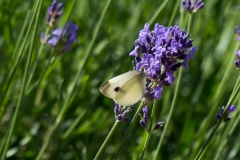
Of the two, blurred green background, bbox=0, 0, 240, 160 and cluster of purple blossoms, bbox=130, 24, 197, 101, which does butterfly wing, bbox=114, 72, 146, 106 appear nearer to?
cluster of purple blossoms, bbox=130, 24, 197, 101

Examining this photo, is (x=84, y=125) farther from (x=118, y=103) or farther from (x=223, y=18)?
(x=223, y=18)

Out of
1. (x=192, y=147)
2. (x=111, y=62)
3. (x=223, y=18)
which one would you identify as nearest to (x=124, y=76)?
(x=192, y=147)

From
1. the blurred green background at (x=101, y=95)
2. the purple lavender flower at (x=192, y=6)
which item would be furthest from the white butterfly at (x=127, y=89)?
the blurred green background at (x=101, y=95)

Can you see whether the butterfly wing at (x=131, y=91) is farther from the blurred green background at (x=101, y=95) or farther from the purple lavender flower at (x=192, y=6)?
the blurred green background at (x=101, y=95)

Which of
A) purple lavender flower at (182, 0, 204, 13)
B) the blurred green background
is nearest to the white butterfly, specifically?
purple lavender flower at (182, 0, 204, 13)

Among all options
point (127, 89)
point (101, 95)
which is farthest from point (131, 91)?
point (101, 95)
